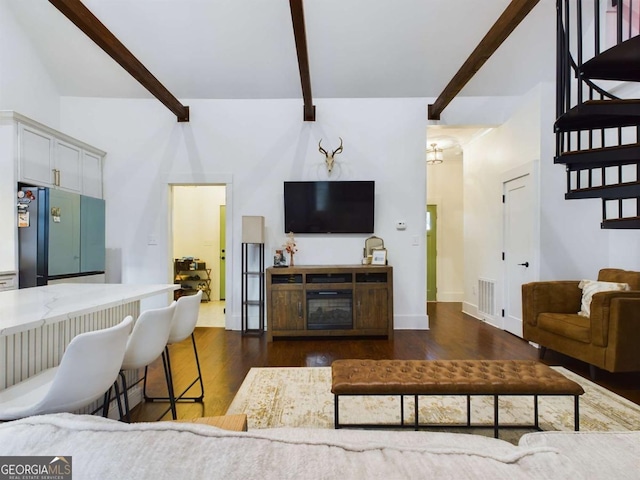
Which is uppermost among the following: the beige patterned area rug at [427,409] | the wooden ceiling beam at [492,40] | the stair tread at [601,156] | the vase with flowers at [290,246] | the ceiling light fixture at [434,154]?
the wooden ceiling beam at [492,40]

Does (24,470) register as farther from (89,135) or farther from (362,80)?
(89,135)

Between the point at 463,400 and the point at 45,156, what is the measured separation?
478 centimetres

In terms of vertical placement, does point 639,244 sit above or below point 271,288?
above

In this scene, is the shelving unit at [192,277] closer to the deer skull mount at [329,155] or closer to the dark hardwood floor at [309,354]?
the dark hardwood floor at [309,354]

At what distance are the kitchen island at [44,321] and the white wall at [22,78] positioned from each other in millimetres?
3093

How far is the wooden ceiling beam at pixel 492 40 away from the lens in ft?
8.38

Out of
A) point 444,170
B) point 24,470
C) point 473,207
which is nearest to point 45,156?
point 24,470

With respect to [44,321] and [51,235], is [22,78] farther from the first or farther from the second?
[44,321]

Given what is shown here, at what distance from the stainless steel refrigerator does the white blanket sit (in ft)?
12.0

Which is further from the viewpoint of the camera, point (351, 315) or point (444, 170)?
point (444, 170)

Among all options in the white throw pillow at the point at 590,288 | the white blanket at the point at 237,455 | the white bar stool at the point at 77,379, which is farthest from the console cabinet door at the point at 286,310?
the white blanket at the point at 237,455

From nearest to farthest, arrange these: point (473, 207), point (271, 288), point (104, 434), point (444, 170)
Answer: point (104, 434), point (271, 288), point (473, 207), point (444, 170)

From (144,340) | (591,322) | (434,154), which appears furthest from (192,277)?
(591,322)

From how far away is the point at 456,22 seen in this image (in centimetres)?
354
